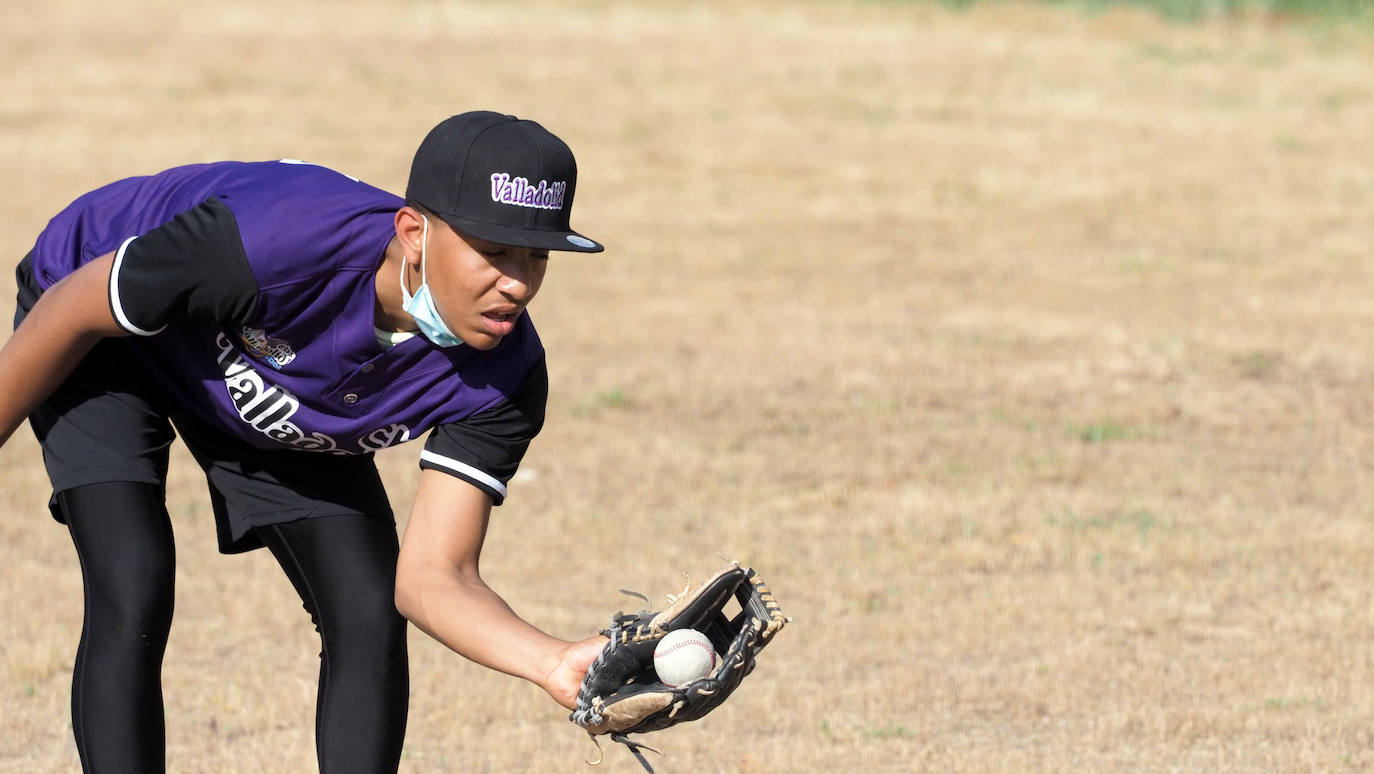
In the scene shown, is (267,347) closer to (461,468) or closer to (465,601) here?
(461,468)

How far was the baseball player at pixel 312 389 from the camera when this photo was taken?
12.4 ft

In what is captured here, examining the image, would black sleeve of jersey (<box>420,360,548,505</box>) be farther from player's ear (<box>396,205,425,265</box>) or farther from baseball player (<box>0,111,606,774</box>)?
player's ear (<box>396,205,425,265</box>)

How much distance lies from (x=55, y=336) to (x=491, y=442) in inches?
37.9

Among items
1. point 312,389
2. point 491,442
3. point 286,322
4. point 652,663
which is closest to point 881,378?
point 491,442

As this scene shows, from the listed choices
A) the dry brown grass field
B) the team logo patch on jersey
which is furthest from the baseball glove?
the dry brown grass field

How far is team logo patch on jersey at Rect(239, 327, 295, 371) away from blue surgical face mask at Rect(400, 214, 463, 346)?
1.03 ft

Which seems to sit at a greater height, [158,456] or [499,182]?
[499,182]

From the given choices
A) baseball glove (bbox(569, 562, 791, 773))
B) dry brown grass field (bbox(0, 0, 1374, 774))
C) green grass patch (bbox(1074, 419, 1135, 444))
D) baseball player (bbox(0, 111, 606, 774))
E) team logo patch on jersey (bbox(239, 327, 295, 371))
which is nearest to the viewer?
baseball glove (bbox(569, 562, 791, 773))

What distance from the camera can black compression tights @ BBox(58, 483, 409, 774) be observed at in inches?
161

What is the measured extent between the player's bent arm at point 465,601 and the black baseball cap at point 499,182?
690 millimetres

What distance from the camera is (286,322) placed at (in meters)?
3.98

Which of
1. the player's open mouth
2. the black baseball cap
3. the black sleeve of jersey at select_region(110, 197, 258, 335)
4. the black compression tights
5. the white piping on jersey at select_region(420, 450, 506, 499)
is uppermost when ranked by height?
the black baseball cap

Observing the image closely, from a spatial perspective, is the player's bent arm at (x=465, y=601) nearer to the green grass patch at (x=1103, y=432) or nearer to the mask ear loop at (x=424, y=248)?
the mask ear loop at (x=424, y=248)

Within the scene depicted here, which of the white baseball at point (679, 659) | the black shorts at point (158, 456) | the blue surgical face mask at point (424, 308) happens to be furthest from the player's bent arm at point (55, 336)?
the white baseball at point (679, 659)
